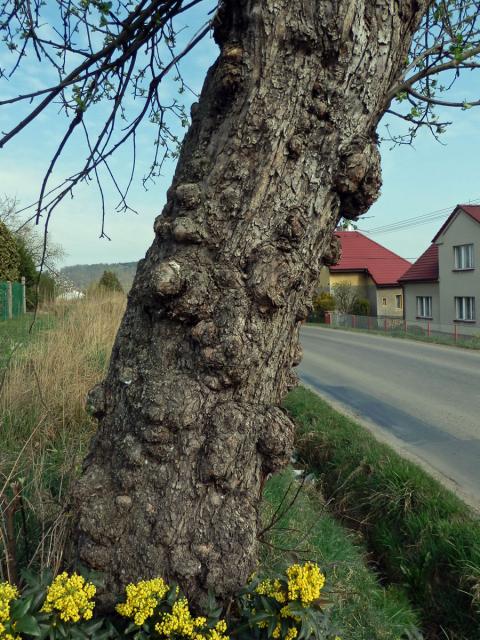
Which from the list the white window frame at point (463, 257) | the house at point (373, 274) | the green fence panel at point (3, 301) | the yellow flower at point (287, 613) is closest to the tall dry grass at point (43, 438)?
the yellow flower at point (287, 613)

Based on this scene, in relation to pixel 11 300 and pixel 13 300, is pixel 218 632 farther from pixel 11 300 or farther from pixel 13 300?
pixel 13 300

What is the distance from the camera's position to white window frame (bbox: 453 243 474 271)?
29453 millimetres

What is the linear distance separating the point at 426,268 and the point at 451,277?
3.26m

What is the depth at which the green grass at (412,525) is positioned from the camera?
3.82 m

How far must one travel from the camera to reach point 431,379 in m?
12.0

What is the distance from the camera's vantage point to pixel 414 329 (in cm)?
2639

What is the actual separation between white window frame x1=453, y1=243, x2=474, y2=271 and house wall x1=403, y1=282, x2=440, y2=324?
2.45 meters

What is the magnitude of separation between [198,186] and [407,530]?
11.9ft

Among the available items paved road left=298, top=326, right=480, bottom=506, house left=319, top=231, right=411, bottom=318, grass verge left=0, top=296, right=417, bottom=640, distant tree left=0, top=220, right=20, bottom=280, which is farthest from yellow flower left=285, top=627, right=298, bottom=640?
house left=319, top=231, right=411, bottom=318

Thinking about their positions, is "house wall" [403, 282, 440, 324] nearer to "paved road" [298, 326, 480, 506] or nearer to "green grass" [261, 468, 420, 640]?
"paved road" [298, 326, 480, 506]

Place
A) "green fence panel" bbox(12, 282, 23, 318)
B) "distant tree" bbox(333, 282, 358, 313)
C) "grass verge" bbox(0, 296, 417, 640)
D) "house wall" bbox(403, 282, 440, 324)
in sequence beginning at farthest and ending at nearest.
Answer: "distant tree" bbox(333, 282, 358, 313) < "house wall" bbox(403, 282, 440, 324) < "green fence panel" bbox(12, 282, 23, 318) < "grass verge" bbox(0, 296, 417, 640)

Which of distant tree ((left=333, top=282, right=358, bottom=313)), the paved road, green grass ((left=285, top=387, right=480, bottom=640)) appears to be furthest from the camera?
distant tree ((left=333, top=282, right=358, bottom=313))

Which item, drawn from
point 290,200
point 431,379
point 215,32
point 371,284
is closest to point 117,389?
Answer: point 290,200

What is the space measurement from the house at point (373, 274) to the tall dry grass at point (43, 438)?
114 feet
